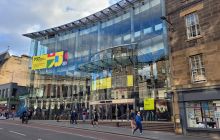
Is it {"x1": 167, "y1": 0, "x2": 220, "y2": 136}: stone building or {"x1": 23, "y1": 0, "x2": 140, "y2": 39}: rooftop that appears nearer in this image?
{"x1": 167, "y1": 0, "x2": 220, "y2": 136}: stone building

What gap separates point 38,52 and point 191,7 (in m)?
37.0

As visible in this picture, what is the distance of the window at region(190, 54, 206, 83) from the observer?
18.0 meters

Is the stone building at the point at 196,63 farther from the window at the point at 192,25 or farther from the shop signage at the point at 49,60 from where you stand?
the shop signage at the point at 49,60

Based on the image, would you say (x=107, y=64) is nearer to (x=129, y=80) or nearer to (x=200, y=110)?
(x=129, y=80)

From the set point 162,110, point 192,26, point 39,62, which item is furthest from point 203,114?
point 39,62

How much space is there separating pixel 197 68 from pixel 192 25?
3.63 m

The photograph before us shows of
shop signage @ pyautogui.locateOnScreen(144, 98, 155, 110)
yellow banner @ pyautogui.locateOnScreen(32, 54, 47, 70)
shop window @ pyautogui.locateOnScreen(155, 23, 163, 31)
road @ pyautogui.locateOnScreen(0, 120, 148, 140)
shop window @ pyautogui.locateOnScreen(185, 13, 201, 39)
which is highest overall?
shop window @ pyautogui.locateOnScreen(155, 23, 163, 31)

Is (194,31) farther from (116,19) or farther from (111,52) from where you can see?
(116,19)

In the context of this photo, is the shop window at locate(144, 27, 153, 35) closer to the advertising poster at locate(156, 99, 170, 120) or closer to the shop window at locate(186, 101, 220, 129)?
the advertising poster at locate(156, 99, 170, 120)

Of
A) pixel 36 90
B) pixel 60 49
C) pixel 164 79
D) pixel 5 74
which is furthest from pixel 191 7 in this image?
pixel 5 74

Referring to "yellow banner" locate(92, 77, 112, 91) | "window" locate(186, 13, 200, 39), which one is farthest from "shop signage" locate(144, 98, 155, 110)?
"window" locate(186, 13, 200, 39)

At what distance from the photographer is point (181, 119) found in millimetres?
18969

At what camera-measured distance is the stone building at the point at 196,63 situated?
17.2 metres

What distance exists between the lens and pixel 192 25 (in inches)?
763
